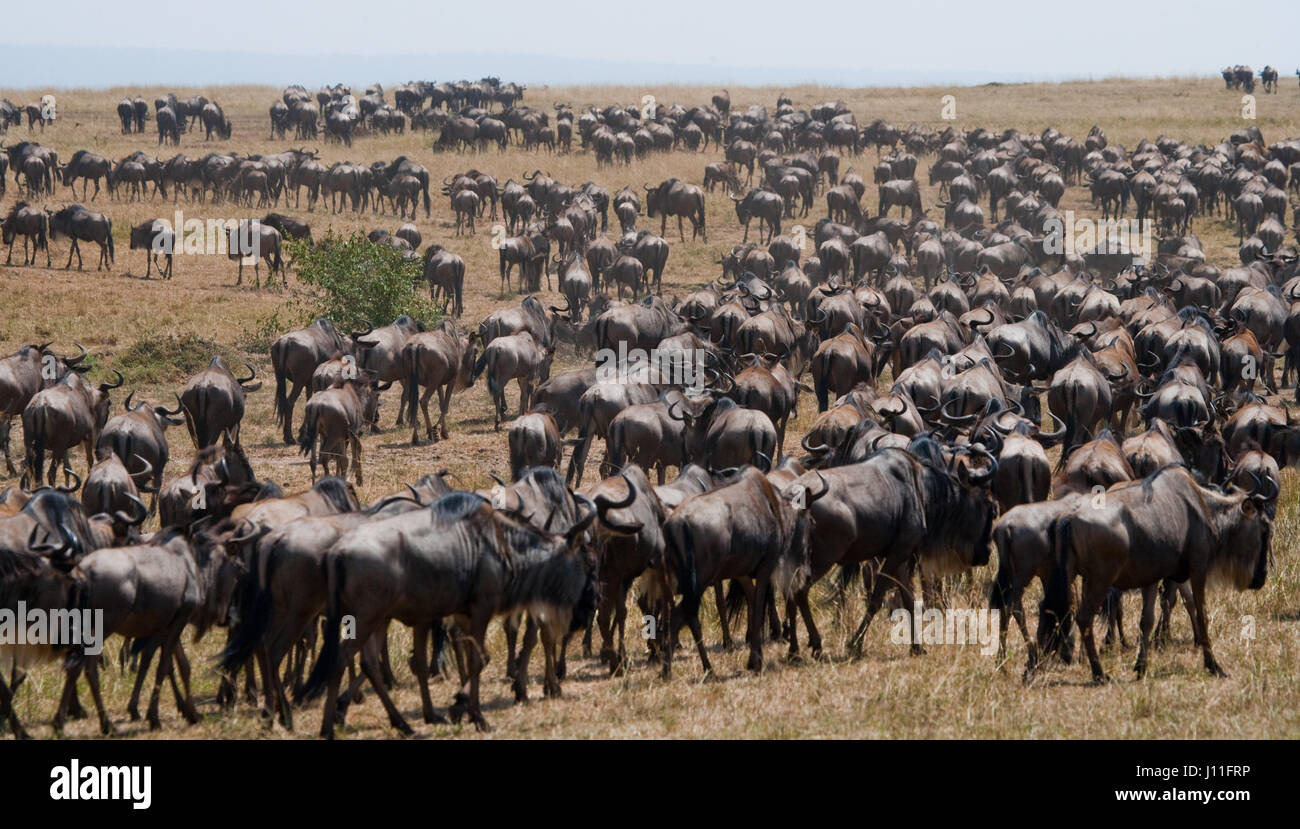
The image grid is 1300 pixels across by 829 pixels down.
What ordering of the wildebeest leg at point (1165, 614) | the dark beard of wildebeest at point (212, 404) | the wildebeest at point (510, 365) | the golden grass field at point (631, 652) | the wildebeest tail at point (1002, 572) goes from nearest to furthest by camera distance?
the golden grass field at point (631, 652) < the wildebeest tail at point (1002, 572) < the wildebeest leg at point (1165, 614) < the dark beard of wildebeest at point (212, 404) < the wildebeest at point (510, 365)

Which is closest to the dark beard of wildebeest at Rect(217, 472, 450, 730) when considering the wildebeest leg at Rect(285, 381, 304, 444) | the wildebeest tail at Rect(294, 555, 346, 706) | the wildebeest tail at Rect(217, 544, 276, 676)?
the wildebeest tail at Rect(217, 544, 276, 676)

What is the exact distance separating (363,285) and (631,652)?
15396mm

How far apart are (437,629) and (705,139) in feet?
146

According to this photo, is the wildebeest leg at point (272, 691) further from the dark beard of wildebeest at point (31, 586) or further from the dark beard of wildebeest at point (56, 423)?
the dark beard of wildebeest at point (56, 423)

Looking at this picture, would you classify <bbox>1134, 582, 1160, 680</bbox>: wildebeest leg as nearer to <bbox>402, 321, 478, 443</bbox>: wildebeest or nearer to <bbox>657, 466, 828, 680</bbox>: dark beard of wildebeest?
<bbox>657, 466, 828, 680</bbox>: dark beard of wildebeest

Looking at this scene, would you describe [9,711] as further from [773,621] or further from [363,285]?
[363,285]

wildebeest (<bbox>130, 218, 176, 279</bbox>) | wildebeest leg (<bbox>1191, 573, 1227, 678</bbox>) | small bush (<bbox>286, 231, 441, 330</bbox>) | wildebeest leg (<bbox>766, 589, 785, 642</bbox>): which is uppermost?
wildebeest (<bbox>130, 218, 176, 279</bbox>)

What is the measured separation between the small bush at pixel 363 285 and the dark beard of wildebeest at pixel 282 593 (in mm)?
16316

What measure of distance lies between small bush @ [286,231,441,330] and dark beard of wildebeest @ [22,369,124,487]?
323 inches

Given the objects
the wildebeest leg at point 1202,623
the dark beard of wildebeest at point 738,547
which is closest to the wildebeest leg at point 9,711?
the dark beard of wildebeest at point 738,547

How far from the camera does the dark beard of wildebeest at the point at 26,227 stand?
3075cm

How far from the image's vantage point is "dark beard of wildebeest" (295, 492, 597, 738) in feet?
A: 27.7

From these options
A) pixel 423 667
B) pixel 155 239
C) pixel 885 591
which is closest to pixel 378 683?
pixel 423 667

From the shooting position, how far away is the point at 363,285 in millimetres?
25188
